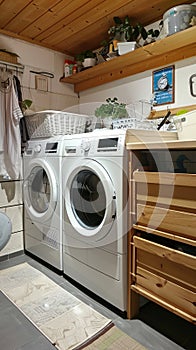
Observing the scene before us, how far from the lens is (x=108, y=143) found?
5.05 feet

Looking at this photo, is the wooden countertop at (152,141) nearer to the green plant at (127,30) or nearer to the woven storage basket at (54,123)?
the woven storage basket at (54,123)

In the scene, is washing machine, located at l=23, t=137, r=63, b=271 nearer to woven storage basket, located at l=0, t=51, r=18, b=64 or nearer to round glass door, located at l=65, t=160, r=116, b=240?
round glass door, located at l=65, t=160, r=116, b=240

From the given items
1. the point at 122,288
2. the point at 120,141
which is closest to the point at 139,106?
the point at 120,141

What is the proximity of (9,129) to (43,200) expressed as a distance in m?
0.70

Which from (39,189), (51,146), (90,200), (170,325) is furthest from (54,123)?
(170,325)

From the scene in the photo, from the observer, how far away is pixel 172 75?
77.2 inches

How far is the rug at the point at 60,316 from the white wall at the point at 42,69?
5.61 ft

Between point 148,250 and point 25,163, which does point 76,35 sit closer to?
point 25,163

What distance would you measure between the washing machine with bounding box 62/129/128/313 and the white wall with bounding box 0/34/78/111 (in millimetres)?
1013

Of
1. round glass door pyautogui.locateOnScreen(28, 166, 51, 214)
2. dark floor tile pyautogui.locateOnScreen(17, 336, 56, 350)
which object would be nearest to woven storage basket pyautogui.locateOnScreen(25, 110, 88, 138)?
round glass door pyautogui.locateOnScreen(28, 166, 51, 214)

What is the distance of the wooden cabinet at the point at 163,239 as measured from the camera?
1205 mm

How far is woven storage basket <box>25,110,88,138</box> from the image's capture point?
6.72 feet

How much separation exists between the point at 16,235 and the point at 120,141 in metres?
1.58

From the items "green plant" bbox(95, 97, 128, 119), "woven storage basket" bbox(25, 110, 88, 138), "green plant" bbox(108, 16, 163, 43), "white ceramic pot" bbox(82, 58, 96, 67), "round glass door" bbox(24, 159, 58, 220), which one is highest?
"green plant" bbox(108, 16, 163, 43)
